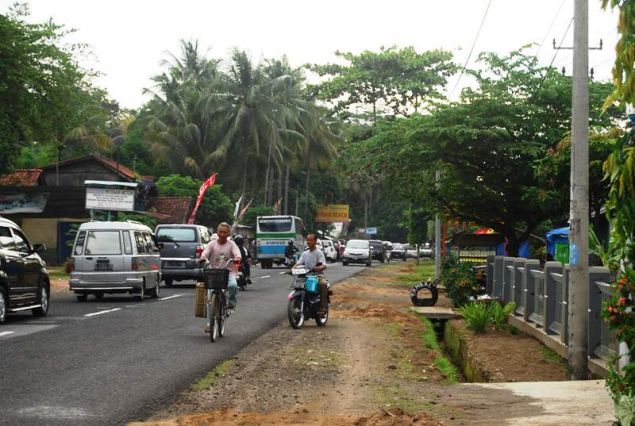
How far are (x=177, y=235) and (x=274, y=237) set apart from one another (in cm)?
2367

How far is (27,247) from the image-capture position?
18.3m

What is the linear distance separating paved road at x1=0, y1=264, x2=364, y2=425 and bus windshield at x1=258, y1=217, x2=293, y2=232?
32.0 m

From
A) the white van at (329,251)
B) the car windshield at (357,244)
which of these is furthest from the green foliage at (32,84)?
the white van at (329,251)

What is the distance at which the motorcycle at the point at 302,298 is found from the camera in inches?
694

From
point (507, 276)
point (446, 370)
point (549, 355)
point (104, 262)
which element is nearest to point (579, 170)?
point (446, 370)

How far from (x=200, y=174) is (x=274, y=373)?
52.4 meters

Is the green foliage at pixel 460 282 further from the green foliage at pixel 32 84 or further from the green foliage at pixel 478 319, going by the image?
the green foliage at pixel 32 84

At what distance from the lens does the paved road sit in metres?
8.88

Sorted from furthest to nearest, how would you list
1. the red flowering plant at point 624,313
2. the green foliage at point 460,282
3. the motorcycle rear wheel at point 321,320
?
the green foliage at point 460,282 → the motorcycle rear wheel at point 321,320 → the red flowering plant at point 624,313

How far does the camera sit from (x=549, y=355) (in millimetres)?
14719

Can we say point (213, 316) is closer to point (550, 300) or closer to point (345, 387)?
point (345, 387)

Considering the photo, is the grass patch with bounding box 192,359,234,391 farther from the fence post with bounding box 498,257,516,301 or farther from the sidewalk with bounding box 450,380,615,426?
the fence post with bounding box 498,257,516,301

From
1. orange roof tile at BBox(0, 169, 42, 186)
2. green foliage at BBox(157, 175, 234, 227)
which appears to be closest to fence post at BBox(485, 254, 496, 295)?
orange roof tile at BBox(0, 169, 42, 186)

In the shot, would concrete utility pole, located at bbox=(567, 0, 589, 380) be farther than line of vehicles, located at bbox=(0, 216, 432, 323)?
No
